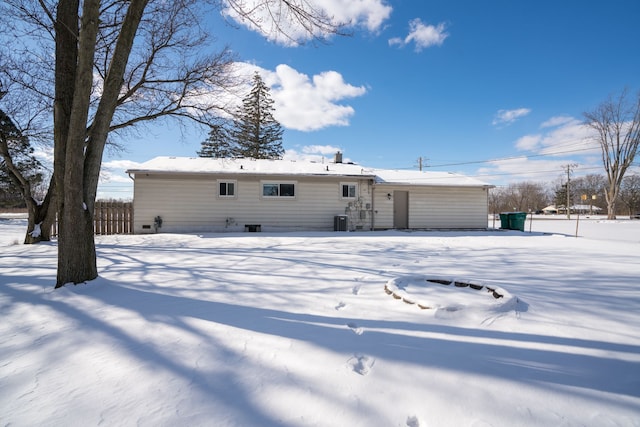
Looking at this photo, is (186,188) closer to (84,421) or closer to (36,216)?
(36,216)

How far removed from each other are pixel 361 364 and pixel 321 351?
33 centimetres

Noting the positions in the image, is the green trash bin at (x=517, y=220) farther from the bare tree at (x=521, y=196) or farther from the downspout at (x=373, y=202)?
the bare tree at (x=521, y=196)

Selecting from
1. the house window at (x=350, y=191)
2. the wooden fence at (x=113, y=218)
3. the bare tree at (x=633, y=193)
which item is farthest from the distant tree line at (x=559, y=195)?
the wooden fence at (x=113, y=218)

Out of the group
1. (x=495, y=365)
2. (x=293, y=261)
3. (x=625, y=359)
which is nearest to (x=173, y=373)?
(x=495, y=365)

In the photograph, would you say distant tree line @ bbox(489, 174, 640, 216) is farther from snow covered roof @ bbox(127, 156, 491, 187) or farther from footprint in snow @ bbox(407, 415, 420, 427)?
footprint in snow @ bbox(407, 415, 420, 427)

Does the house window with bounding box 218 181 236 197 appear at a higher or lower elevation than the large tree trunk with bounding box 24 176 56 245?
higher

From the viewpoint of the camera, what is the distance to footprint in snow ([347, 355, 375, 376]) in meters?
1.99

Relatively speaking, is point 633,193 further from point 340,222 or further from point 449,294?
point 449,294

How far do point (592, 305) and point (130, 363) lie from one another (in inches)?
176

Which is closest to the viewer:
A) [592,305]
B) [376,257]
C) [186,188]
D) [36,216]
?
[592,305]

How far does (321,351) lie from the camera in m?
2.25

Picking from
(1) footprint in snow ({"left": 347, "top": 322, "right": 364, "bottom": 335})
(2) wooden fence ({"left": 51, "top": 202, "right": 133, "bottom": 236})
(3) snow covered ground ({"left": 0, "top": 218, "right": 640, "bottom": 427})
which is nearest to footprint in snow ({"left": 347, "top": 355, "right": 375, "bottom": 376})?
(3) snow covered ground ({"left": 0, "top": 218, "right": 640, "bottom": 427})

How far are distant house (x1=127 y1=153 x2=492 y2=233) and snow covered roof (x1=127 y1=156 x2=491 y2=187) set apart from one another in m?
0.04

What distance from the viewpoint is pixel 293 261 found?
19.4 ft
